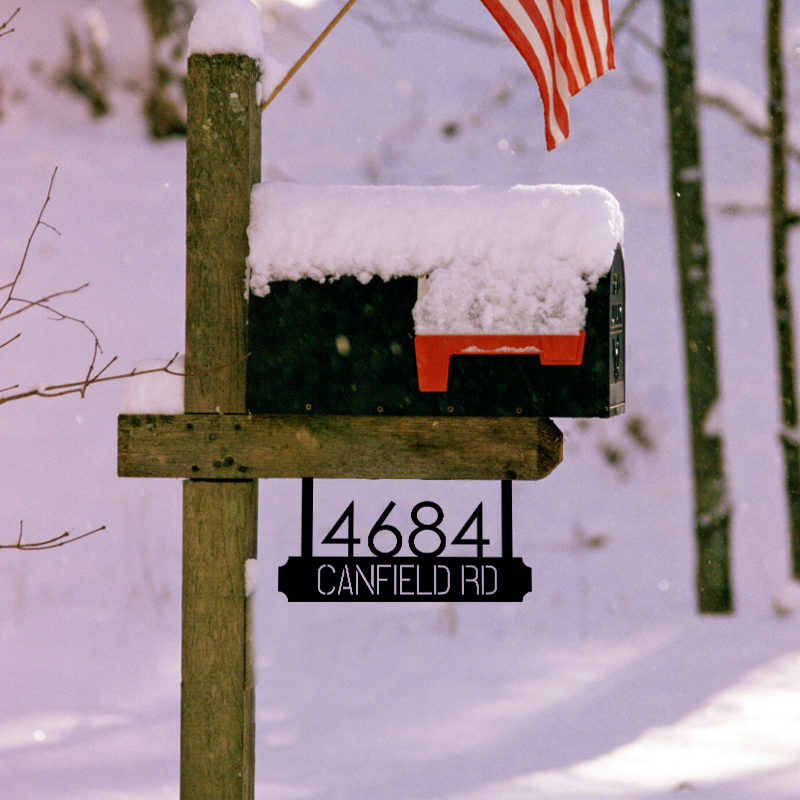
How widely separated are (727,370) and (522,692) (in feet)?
25.1

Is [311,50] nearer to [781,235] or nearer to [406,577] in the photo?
[406,577]

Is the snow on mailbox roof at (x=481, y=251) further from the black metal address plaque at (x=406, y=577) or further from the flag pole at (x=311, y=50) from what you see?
the black metal address plaque at (x=406, y=577)

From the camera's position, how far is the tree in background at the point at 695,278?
6953 millimetres

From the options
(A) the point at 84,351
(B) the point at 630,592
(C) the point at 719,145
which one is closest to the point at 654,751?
(B) the point at 630,592

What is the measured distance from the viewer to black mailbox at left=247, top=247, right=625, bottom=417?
274 cm

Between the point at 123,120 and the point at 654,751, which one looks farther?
the point at 123,120

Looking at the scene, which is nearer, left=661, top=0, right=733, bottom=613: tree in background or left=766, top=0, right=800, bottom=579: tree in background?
left=661, top=0, right=733, bottom=613: tree in background

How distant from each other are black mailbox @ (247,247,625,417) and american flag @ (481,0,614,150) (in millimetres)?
626

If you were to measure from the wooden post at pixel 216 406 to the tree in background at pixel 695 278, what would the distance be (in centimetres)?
478

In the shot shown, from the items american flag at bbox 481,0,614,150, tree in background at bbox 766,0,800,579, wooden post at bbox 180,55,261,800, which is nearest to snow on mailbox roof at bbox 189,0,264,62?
wooden post at bbox 180,55,261,800

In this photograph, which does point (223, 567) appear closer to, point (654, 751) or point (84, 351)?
point (654, 751)

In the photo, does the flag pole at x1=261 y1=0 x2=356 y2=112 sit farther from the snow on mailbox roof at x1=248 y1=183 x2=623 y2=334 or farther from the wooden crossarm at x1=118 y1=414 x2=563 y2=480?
the wooden crossarm at x1=118 y1=414 x2=563 y2=480

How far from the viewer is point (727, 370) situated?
11.9m

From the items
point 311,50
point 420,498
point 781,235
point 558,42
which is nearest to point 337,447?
point 311,50
